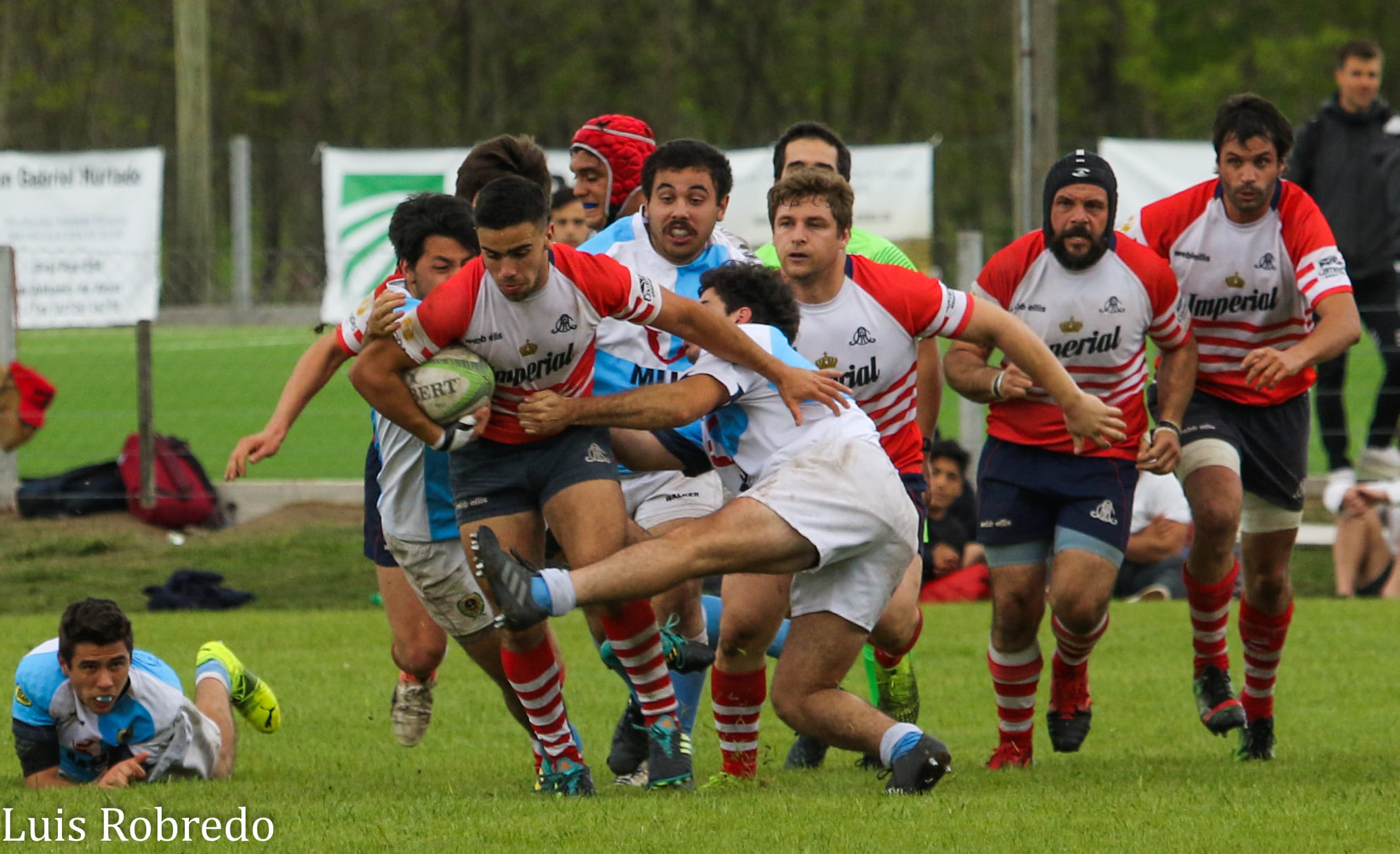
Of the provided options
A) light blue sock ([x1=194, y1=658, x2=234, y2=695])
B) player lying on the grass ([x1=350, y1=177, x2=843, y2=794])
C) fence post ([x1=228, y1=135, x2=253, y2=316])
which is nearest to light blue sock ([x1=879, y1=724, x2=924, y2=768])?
player lying on the grass ([x1=350, y1=177, x2=843, y2=794])

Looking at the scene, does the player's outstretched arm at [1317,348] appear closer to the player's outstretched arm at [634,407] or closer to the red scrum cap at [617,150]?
the player's outstretched arm at [634,407]

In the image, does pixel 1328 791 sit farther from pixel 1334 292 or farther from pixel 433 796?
pixel 433 796

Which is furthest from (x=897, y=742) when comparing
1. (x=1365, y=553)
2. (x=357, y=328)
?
(x=1365, y=553)

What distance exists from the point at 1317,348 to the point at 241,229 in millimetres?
14288

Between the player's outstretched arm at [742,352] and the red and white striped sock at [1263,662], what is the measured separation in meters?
2.64

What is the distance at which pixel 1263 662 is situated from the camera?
7664 millimetres

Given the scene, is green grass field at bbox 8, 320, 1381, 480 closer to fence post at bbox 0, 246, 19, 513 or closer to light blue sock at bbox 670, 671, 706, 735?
fence post at bbox 0, 246, 19, 513

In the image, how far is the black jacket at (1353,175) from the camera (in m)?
12.2

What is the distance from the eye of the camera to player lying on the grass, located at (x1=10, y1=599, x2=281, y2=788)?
705 cm

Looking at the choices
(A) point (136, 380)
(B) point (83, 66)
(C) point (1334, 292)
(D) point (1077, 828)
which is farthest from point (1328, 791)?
(B) point (83, 66)

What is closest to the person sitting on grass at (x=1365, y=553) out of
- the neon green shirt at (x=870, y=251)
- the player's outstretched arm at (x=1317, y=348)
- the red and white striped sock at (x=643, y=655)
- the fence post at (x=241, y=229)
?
the player's outstretched arm at (x=1317, y=348)

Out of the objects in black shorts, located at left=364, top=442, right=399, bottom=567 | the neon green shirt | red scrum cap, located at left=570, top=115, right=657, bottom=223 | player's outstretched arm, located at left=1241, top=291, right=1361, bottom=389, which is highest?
red scrum cap, located at left=570, top=115, right=657, bottom=223

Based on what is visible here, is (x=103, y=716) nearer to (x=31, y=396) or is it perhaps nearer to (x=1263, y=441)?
(x=1263, y=441)

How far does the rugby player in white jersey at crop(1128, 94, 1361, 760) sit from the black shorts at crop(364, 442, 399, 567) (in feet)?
10.4
